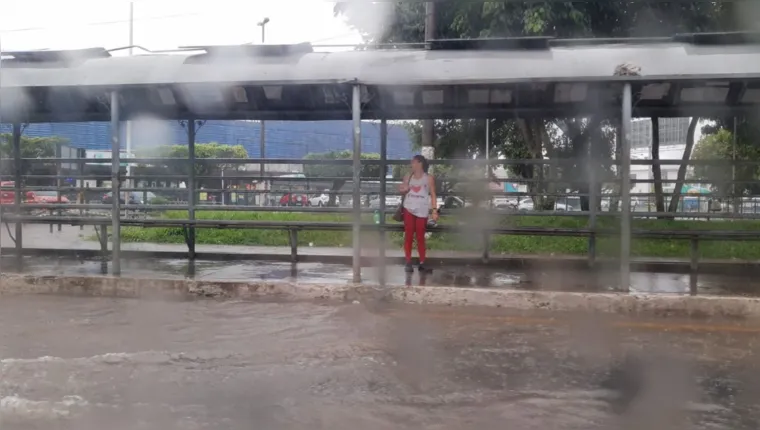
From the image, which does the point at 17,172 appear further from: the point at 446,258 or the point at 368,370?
the point at 368,370

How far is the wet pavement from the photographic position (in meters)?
8.22

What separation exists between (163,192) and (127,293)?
259cm

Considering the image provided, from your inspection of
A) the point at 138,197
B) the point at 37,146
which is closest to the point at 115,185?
the point at 138,197

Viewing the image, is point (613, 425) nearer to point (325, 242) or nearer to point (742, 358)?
point (742, 358)

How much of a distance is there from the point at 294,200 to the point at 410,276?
2762mm

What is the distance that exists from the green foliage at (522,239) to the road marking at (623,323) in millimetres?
2946

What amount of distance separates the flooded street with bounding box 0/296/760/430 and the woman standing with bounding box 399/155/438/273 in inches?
66.4

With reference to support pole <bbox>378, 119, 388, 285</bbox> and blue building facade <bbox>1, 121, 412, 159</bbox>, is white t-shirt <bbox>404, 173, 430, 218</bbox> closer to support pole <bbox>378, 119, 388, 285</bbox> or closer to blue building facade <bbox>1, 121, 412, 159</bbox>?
support pole <bbox>378, 119, 388, 285</bbox>

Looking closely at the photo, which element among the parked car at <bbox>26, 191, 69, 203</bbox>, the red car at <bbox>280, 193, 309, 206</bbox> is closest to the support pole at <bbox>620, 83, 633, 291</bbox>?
the red car at <bbox>280, 193, 309, 206</bbox>

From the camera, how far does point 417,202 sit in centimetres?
906

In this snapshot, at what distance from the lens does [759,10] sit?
1190 cm

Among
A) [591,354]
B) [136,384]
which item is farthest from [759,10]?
[136,384]

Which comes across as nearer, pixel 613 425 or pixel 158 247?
pixel 613 425

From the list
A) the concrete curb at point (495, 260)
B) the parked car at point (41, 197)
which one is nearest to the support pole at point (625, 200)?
the concrete curb at point (495, 260)
